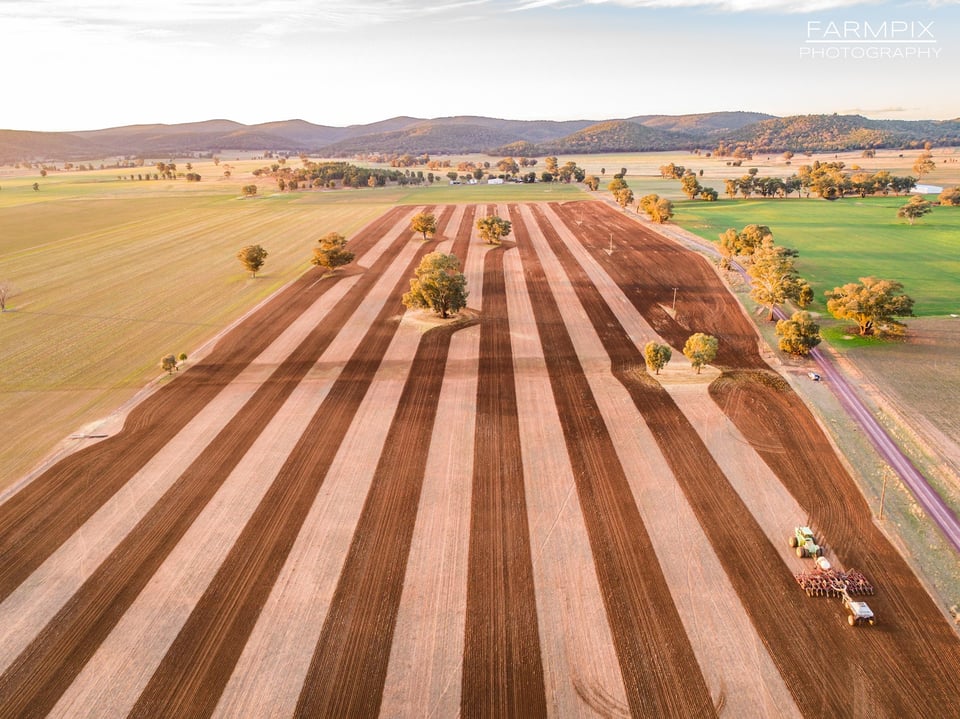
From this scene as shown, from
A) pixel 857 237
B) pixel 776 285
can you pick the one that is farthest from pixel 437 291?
pixel 857 237

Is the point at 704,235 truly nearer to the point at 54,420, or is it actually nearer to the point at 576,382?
the point at 576,382

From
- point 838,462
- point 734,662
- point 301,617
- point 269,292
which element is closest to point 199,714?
point 301,617

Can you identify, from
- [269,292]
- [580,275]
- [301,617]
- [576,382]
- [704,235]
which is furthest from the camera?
[704,235]

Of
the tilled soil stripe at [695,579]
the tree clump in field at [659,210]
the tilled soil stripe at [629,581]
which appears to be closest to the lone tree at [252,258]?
the tilled soil stripe at [629,581]

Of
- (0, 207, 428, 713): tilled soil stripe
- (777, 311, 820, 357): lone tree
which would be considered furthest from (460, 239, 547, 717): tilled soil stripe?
(777, 311, 820, 357): lone tree

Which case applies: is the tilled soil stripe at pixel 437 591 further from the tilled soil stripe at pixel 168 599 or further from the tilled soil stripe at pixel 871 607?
the tilled soil stripe at pixel 871 607
